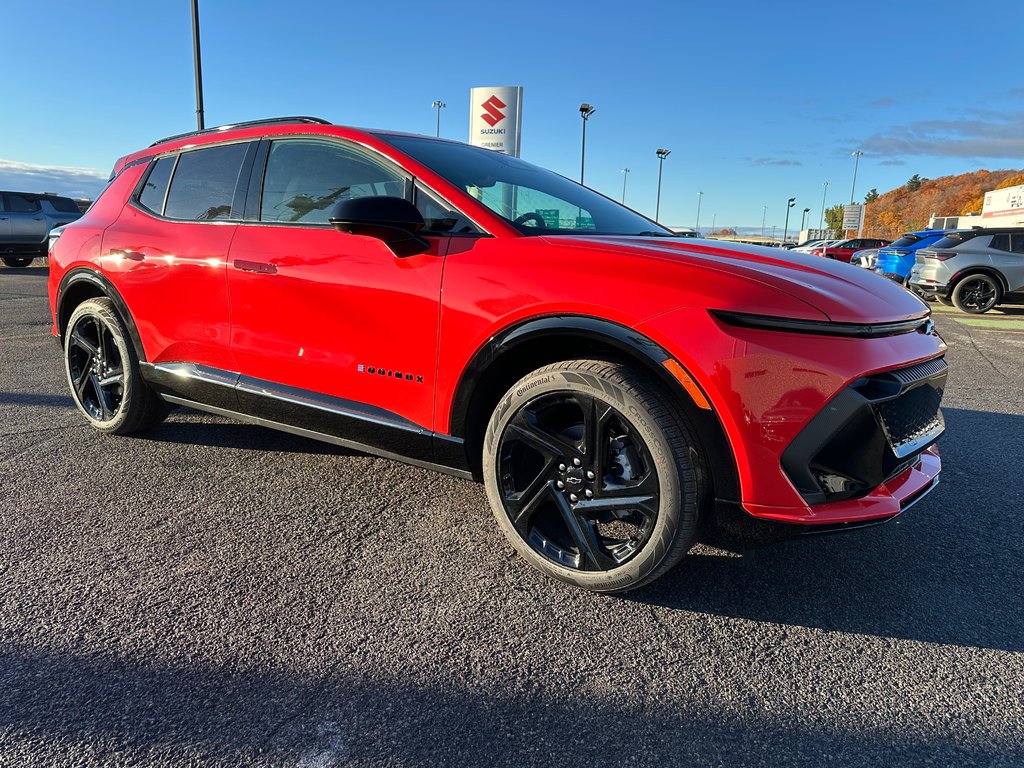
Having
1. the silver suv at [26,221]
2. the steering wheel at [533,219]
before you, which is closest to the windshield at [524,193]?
the steering wheel at [533,219]

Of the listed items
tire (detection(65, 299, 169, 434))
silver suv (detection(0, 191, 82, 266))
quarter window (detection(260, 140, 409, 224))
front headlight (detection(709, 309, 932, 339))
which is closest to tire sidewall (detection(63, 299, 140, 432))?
tire (detection(65, 299, 169, 434))

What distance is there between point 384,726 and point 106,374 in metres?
3.19

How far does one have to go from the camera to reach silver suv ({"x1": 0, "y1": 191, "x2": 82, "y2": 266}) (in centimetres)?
1688

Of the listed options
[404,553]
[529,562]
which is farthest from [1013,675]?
[404,553]

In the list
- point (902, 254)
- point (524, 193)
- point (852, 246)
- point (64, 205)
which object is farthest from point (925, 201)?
point (524, 193)

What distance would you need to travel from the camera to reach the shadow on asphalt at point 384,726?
159 centimetres

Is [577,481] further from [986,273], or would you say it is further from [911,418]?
[986,273]

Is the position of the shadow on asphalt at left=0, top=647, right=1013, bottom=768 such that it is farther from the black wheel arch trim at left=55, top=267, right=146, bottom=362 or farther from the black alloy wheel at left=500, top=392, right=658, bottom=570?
the black wheel arch trim at left=55, top=267, right=146, bottom=362

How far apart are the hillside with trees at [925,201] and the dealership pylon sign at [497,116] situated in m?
90.8

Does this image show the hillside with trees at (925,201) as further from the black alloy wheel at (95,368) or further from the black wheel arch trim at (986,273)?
the black alloy wheel at (95,368)

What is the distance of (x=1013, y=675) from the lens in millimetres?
1927

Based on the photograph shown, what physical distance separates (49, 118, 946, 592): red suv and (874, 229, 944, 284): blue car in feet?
46.8

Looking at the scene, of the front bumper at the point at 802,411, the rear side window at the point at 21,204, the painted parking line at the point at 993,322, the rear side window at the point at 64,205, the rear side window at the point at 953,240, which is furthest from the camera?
the rear side window at the point at 64,205

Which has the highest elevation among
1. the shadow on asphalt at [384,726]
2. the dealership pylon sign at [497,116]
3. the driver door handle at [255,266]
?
the dealership pylon sign at [497,116]
